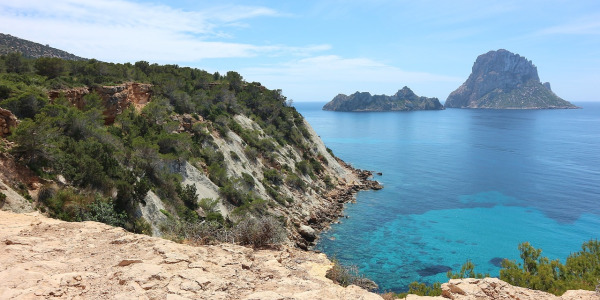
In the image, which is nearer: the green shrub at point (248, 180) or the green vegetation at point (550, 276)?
the green vegetation at point (550, 276)

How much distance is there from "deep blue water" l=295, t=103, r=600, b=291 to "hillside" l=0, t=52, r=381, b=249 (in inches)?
206

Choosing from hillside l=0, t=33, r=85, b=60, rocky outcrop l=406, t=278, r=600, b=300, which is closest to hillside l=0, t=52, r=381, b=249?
rocky outcrop l=406, t=278, r=600, b=300

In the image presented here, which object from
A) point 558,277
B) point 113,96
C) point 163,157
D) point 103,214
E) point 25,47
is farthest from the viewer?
point 25,47

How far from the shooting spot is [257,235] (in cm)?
1156

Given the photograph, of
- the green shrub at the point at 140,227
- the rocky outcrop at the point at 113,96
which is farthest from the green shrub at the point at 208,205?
the rocky outcrop at the point at 113,96

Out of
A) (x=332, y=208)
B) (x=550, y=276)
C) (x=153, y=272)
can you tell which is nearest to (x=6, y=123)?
(x=153, y=272)

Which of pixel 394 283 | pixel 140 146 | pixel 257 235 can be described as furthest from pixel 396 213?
pixel 257 235

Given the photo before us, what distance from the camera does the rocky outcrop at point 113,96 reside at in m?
28.3

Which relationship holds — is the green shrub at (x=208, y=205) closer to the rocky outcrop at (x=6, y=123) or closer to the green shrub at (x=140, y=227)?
the green shrub at (x=140, y=227)

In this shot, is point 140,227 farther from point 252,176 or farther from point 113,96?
point 252,176

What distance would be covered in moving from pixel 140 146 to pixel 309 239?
18.3m

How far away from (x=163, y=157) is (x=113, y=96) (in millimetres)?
9056

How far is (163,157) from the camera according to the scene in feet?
95.0

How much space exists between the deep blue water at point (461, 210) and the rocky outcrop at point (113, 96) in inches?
957
